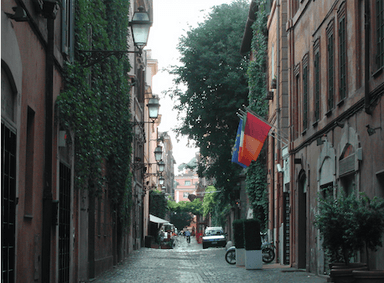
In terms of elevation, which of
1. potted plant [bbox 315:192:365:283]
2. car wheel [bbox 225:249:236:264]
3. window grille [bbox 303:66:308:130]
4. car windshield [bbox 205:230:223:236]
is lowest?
car windshield [bbox 205:230:223:236]

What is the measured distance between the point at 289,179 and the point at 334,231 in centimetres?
1105

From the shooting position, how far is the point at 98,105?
629 inches

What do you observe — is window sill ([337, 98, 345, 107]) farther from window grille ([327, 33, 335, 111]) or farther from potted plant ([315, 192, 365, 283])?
potted plant ([315, 192, 365, 283])

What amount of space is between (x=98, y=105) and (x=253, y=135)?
604cm

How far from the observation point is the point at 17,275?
366 inches

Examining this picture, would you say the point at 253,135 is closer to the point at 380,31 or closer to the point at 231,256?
the point at 231,256

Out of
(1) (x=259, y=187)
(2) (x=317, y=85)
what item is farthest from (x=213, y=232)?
(2) (x=317, y=85)

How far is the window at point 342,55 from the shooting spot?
46.7ft

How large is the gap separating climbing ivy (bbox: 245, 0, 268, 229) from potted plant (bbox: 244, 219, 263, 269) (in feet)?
22.0

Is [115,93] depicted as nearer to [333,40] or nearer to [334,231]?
[333,40]

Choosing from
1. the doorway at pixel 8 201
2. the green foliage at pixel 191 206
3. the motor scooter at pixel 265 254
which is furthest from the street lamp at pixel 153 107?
the green foliage at pixel 191 206

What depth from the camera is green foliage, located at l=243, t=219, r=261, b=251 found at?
67.1ft

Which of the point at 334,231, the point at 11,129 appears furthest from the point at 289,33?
the point at 11,129

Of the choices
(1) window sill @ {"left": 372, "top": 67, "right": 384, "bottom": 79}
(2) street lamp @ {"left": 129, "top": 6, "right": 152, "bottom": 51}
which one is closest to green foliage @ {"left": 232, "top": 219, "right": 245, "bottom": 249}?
(2) street lamp @ {"left": 129, "top": 6, "right": 152, "bottom": 51}
